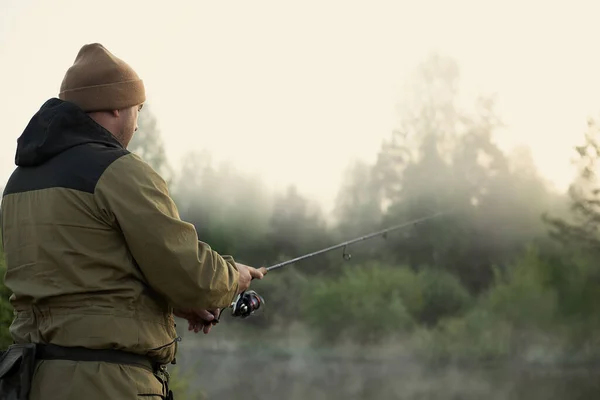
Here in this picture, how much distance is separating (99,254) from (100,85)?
1.40 feet

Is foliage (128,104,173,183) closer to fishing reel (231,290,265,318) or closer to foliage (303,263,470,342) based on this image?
foliage (303,263,470,342)

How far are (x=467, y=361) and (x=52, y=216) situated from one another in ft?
20.3

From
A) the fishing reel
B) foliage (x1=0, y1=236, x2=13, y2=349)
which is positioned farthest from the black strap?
foliage (x1=0, y1=236, x2=13, y2=349)

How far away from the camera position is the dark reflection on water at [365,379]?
779 cm

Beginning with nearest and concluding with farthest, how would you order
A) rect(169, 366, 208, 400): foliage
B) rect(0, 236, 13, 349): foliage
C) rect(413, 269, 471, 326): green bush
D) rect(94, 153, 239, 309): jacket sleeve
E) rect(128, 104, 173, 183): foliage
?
rect(94, 153, 239, 309): jacket sleeve → rect(0, 236, 13, 349): foliage → rect(169, 366, 208, 400): foliage → rect(413, 269, 471, 326): green bush → rect(128, 104, 173, 183): foliage

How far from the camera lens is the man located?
2.09 meters

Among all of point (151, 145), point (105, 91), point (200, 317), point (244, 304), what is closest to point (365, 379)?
point (151, 145)

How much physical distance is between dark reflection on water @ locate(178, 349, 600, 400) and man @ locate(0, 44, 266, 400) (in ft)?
19.2

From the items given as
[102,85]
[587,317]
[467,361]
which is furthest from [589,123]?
[102,85]

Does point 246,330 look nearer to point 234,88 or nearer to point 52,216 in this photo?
point 234,88

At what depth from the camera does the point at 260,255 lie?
779 cm

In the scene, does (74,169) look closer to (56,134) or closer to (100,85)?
(56,134)

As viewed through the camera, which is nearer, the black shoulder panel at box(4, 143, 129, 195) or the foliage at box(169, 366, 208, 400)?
the black shoulder panel at box(4, 143, 129, 195)

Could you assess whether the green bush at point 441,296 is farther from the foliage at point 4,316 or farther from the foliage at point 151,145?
the foliage at point 4,316
